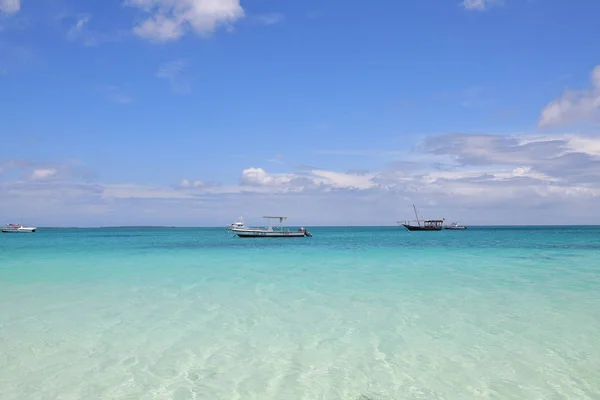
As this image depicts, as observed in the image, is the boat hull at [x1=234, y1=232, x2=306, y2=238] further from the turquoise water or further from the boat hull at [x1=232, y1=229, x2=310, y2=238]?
the turquoise water

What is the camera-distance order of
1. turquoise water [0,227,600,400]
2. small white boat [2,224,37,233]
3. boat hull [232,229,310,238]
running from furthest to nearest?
small white boat [2,224,37,233] → boat hull [232,229,310,238] → turquoise water [0,227,600,400]

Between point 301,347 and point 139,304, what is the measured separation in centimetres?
628

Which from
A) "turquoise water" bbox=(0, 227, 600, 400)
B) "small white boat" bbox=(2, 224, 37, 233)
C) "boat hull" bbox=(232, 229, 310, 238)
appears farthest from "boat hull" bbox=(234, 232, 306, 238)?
"small white boat" bbox=(2, 224, 37, 233)

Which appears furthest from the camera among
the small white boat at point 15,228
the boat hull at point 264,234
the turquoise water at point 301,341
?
the small white boat at point 15,228

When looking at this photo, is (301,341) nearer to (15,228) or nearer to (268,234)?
(268,234)

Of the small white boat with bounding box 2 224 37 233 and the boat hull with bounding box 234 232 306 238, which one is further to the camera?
the small white boat with bounding box 2 224 37 233

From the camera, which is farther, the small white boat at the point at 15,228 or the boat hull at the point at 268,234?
the small white boat at the point at 15,228

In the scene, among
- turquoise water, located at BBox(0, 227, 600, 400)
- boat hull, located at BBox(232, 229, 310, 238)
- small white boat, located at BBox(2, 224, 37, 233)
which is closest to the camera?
turquoise water, located at BBox(0, 227, 600, 400)

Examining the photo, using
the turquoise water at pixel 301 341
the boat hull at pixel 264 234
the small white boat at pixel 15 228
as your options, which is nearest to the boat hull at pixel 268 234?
the boat hull at pixel 264 234

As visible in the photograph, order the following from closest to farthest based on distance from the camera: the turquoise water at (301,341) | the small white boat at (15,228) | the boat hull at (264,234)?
the turquoise water at (301,341) < the boat hull at (264,234) < the small white boat at (15,228)

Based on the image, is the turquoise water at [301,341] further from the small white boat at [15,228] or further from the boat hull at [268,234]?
the small white boat at [15,228]

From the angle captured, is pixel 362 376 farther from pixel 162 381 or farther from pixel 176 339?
pixel 176 339

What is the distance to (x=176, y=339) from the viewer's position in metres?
8.79

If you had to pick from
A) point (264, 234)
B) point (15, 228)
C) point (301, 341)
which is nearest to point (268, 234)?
point (264, 234)
